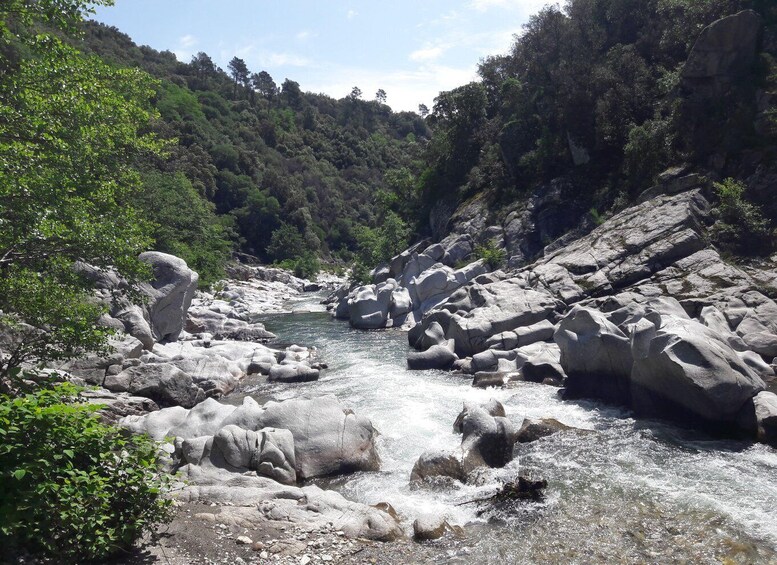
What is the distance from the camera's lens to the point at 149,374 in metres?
16.0

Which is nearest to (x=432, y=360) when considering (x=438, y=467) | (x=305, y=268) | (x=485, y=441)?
(x=485, y=441)

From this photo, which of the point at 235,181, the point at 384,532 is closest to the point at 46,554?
the point at 384,532

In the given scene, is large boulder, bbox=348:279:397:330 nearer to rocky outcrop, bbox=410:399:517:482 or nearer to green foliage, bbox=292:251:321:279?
rocky outcrop, bbox=410:399:517:482

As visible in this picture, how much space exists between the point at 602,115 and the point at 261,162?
6436cm

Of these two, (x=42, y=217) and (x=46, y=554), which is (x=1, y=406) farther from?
(x=42, y=217)

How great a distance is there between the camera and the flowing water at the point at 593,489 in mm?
7977

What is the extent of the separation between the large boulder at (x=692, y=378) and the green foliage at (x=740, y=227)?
11.7 m

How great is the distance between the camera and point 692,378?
1195cm

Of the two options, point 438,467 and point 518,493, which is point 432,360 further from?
point 518,493

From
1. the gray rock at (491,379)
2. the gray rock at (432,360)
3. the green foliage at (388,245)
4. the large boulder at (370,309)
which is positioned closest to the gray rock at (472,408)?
the gray rock at (491,379)

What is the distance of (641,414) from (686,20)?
27.5 metres

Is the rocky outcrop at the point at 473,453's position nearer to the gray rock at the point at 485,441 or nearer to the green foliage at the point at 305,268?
the gray rock at the point at 485,441

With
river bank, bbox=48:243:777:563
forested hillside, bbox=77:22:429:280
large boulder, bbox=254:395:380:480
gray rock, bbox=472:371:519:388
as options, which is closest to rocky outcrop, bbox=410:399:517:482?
river bank, bbox=48:243:777:563

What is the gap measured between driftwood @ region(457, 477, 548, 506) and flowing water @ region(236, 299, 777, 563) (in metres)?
0.19
